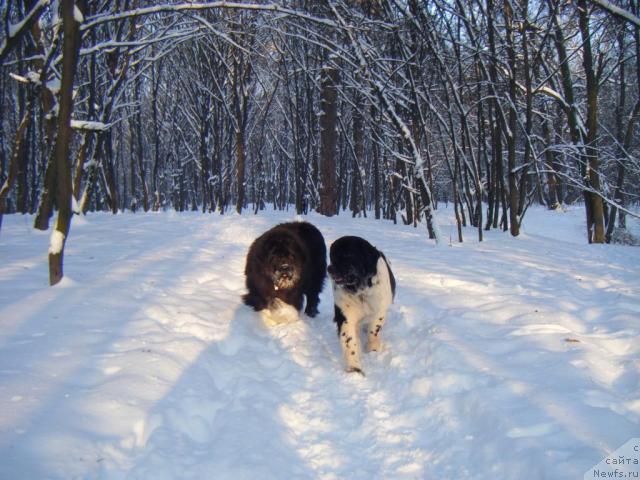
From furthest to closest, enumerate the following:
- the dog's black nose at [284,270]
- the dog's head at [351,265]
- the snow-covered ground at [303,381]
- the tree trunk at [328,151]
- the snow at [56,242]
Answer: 1. the tree trunk at [328,151]
2. the dog's black nose at [284,270]
3. the snow at [56,242]
4. the dog's head at [351,265]
5. the snow-covered ground at [303,381]

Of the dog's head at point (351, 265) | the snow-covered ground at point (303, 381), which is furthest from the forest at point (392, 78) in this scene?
the dog's head at point (351, 265)

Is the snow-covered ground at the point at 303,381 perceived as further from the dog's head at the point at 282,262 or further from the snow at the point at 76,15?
the snow at the point at 76,15

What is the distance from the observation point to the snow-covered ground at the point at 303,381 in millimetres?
2256

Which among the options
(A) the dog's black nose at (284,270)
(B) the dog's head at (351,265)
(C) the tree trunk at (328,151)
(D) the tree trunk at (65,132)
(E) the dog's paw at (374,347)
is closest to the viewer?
(B) the dog's head at (351,265)

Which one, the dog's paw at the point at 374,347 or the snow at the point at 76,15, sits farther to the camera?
the dog's paw at the point at 374,347

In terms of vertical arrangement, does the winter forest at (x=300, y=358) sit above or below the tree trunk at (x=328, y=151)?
below

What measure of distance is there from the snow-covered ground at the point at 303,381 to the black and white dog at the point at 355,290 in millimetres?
269

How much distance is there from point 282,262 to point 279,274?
136 mm

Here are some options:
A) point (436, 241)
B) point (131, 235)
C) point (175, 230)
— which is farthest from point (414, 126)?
point (131, 235)

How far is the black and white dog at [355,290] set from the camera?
3842 mm

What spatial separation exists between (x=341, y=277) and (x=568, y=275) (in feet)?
12.4

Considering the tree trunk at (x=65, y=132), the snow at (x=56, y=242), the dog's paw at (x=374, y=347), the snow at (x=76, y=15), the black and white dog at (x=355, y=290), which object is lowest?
the dog's paw at (x=374, y=347)

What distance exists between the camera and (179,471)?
221 cm

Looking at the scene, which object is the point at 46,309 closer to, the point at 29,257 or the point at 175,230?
the point at 29,257
